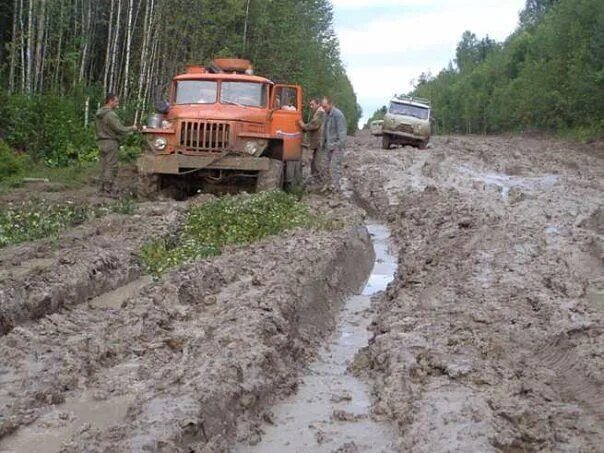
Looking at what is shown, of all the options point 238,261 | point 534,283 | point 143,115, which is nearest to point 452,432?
point 534,283

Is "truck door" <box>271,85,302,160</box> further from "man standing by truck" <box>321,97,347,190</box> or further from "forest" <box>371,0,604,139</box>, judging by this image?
"forest" <box>371,0,604,139</box>

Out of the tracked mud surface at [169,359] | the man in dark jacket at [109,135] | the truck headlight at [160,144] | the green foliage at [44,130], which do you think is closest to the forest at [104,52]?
the green foliage at [44,130]

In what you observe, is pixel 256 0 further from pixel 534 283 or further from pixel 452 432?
pixel 452 432

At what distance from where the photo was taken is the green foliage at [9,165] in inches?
550

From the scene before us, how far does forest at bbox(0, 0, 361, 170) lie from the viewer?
17.0 metres

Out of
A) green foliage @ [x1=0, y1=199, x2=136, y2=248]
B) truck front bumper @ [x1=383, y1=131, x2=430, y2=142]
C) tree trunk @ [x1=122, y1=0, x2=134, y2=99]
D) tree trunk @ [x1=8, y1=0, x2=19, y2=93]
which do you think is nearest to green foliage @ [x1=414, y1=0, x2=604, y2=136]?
truck front bumper @ [x1=383, y1=131, x2=430, y2=142]

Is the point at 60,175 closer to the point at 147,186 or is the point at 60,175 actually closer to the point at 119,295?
the point at 147,186

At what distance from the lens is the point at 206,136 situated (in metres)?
12.8

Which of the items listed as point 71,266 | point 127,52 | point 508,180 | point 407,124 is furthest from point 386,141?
point 71,266

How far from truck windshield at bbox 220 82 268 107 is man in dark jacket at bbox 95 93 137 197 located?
1594mm

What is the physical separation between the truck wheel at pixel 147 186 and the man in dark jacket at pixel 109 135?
0.52 metres

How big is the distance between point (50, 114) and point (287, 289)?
11.7 meters

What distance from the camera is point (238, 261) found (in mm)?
8016

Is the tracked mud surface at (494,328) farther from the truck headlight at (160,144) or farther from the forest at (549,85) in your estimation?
the forest at (549,85)
